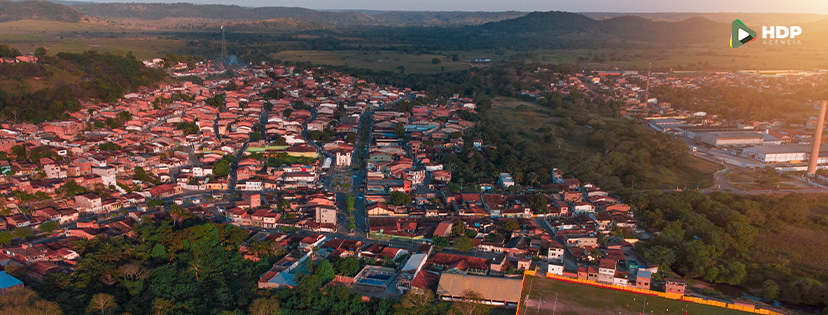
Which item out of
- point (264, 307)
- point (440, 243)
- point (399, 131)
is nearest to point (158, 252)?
point (264, 307)

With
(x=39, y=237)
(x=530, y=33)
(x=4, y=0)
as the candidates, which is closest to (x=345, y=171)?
(x=39, y=237)

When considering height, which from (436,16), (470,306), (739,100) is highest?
(436,16)

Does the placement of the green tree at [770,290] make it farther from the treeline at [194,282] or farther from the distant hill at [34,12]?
the distant hill at [34,12]

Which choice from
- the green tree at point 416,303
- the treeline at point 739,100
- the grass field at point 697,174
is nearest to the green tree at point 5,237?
the green tree at point 416,303

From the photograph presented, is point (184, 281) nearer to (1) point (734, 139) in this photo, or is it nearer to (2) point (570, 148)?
(2) point (570, 148)

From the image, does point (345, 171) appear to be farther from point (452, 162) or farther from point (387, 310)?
point (387, 310)
